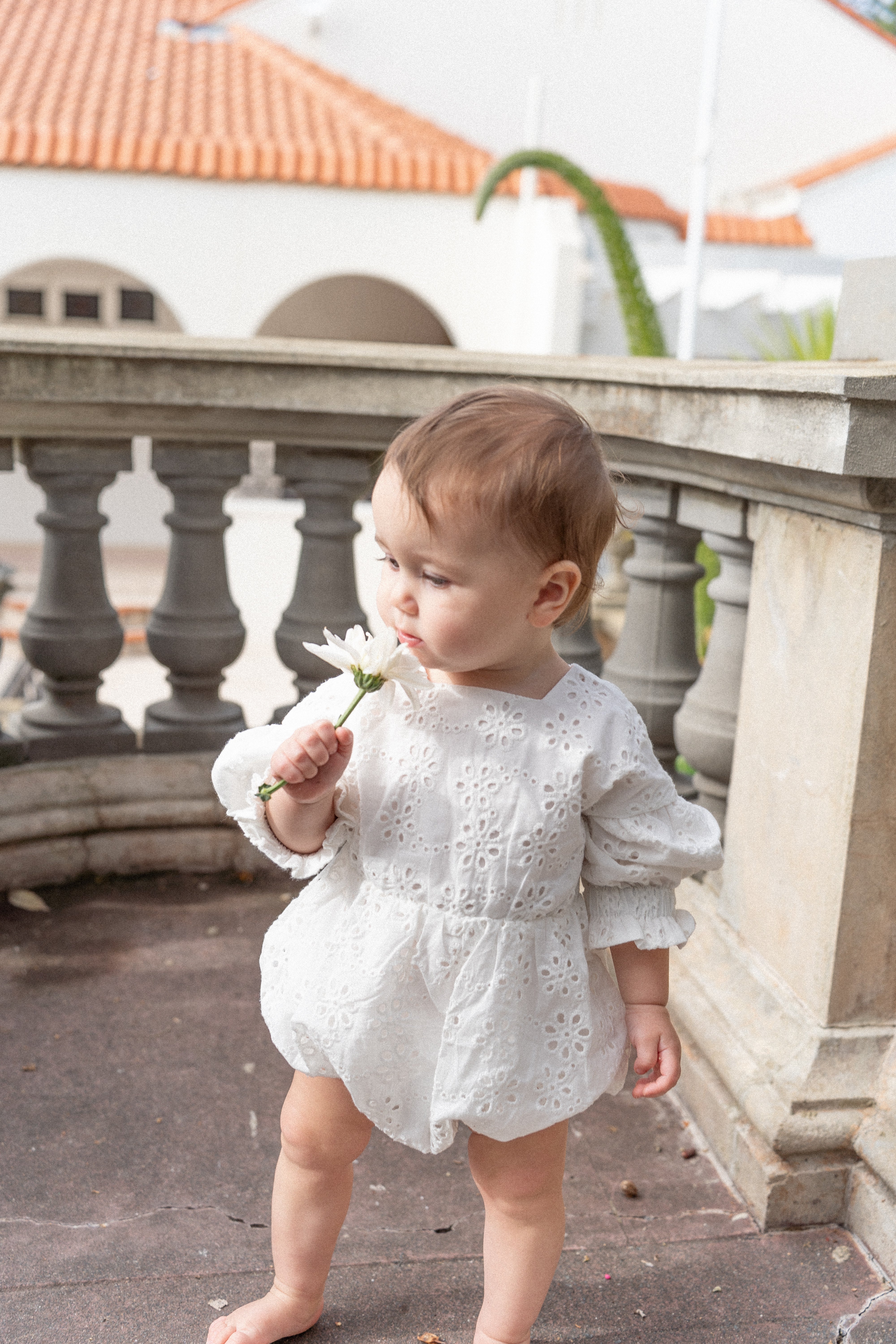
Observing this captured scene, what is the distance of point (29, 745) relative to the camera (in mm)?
2828

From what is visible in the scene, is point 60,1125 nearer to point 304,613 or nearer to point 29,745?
point 29,745

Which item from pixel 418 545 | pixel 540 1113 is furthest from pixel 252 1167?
pixel 418 545

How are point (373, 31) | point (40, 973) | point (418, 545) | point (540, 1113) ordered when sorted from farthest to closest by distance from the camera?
1. point (373, 31)
2. point (40, 973)
3. point (540, 1113)
4. point (418, 545)

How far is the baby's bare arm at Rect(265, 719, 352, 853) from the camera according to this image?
4.47 ft

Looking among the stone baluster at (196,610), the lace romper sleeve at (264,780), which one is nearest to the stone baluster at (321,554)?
the stone baluster at (196,610)

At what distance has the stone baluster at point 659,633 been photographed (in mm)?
2512

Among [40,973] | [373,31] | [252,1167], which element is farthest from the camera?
[373,31]

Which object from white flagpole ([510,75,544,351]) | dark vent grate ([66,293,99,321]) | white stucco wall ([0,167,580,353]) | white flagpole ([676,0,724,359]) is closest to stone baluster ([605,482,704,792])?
white flagpole ([676,0,724,359])

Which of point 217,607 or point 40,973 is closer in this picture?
point 40,973

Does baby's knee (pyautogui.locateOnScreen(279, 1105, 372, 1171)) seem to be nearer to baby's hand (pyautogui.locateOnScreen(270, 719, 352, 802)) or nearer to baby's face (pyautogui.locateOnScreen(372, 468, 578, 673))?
baby's hand (pyautogui.locateOnScreen(270, 719, 352, 802))

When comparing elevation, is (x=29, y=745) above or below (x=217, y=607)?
below

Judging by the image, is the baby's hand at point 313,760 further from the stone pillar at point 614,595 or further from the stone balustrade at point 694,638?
the stone pillar at point 614,595

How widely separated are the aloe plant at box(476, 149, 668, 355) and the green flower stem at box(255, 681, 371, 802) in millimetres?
6783

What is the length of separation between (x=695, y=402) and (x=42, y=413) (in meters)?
1.23
